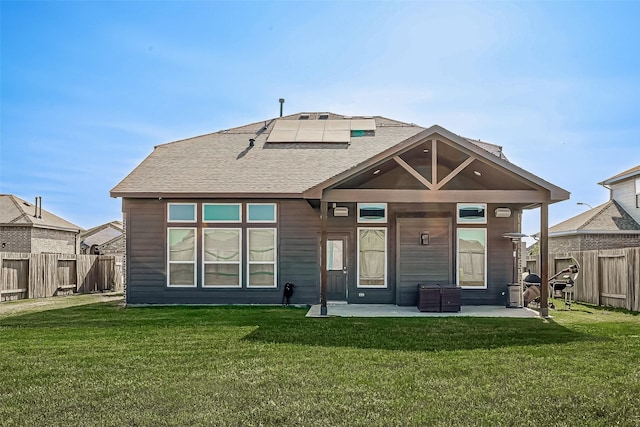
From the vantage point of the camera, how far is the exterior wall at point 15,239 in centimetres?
2520

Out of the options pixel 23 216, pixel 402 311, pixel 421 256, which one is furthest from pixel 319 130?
pixel 23 216

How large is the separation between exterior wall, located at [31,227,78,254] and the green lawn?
17824mm

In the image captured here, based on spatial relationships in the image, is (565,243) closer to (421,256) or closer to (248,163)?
(421,256)

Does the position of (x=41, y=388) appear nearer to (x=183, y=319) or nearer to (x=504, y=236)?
(x=183, y=319)

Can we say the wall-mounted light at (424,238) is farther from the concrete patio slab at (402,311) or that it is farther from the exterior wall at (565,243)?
the exterior wall at (565,243)

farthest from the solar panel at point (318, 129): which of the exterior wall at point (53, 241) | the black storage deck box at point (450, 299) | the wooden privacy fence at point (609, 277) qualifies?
the exterior wall at point (53, 241)

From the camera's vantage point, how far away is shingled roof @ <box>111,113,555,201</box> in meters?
12.9

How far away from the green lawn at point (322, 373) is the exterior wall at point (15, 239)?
17.5m

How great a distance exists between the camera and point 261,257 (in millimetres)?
13070

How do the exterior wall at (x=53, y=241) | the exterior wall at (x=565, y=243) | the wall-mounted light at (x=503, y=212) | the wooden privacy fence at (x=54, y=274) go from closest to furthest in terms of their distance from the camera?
the wall-mounted light at (x=503, y=212) < the wooden privacy fence at (x=54, y=274) < the exterior wall at (x=565, y=243) < the exterior wall at (x=53, y=241)

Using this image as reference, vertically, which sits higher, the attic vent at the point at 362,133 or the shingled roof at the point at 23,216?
the attic vent at the point at 362,133

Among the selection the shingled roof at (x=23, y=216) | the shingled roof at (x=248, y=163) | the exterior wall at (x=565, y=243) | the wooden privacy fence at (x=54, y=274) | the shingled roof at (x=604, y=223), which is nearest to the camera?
the shingled roof at (x=248, y=163)

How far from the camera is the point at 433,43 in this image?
431 inches

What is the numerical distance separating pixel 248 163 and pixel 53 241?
17.6 m
